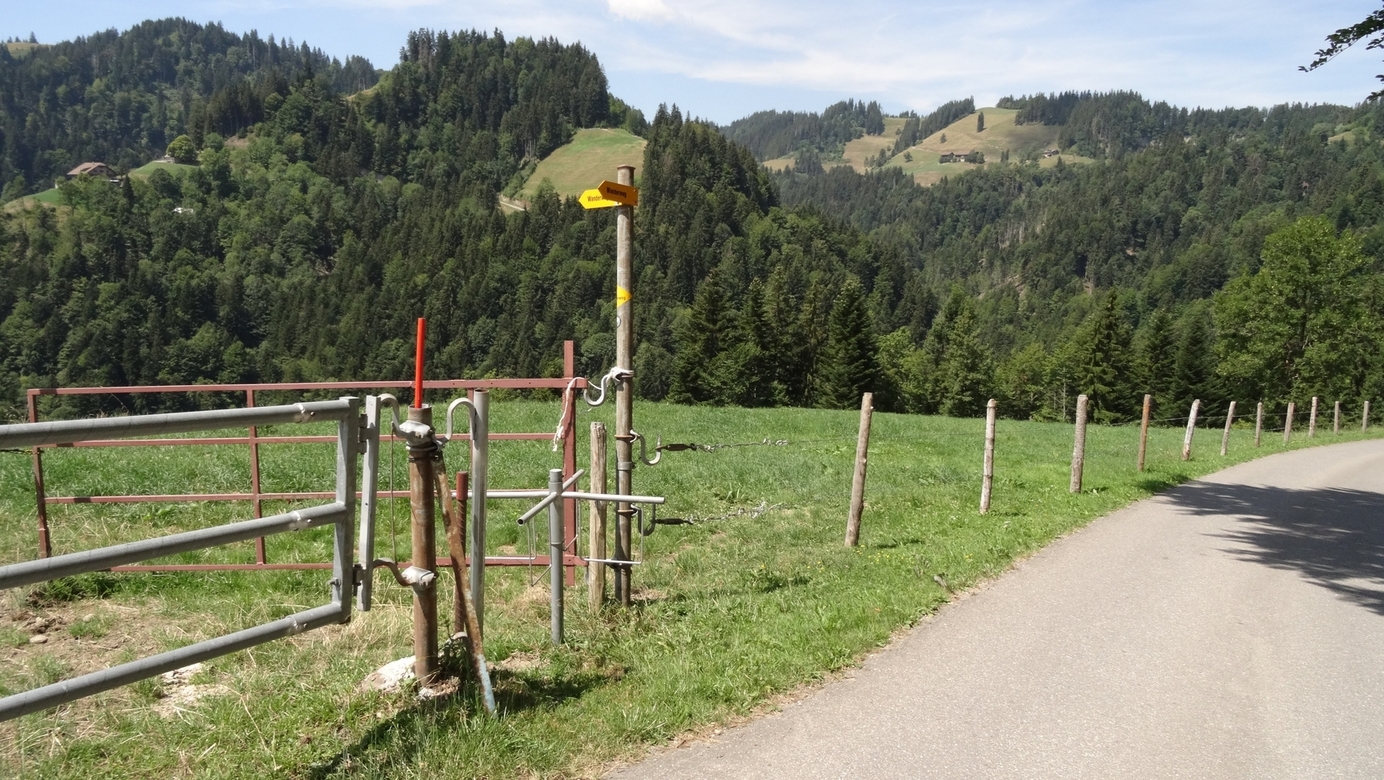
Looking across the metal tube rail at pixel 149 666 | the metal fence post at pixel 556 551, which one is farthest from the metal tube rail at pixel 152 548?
the metal fence post at pixel 556 551

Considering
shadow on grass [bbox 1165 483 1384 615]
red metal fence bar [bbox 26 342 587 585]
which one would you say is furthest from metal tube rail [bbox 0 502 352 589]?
shadow on grass [bbox 1165 483 1384 615]

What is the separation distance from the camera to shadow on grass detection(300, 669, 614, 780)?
3703 millimetres

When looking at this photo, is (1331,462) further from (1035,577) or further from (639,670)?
(639,670)

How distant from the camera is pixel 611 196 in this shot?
615 cm

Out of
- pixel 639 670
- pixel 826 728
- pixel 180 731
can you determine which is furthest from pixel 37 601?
pixel 826 728

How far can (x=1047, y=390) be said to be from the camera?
92188 mm

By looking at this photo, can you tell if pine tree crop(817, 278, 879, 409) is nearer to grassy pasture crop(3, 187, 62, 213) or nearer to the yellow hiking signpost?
the yellow hiking signpost

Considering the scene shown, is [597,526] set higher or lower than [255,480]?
higher

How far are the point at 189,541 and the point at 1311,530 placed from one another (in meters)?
12.5

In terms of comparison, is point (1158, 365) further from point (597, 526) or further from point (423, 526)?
point (423, 526)

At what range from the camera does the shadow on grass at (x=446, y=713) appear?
3.70 metres

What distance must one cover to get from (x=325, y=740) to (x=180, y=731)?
2.39 ft

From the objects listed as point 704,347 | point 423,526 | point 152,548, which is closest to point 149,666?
point 152,548

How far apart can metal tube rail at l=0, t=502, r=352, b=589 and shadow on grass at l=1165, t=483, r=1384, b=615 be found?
8.21m
